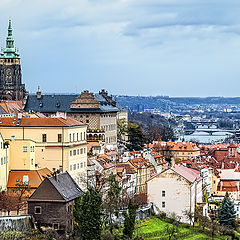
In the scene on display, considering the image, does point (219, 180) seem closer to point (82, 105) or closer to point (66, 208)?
point (82, 105)

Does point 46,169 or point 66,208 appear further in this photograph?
point 46,169

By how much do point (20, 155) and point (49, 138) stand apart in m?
5.37

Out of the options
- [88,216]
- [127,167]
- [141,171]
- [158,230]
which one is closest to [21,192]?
[88,216]

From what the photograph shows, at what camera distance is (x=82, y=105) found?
120562 millimetres

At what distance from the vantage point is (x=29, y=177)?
66.2 m

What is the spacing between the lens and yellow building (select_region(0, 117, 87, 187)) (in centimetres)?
7200

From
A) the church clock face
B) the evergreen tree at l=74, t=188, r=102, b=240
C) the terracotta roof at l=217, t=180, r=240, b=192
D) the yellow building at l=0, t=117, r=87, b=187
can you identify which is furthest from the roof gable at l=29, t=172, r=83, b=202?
the church clock face

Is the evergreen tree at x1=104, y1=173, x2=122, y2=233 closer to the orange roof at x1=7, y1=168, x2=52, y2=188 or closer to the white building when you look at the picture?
the orange roof at x1=7, y1=168, x2=52, y2=188

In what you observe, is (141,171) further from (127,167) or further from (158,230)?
(158,230)

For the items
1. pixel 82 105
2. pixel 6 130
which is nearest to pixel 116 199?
pixel 6 130

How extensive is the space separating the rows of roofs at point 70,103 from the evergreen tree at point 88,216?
199 feet

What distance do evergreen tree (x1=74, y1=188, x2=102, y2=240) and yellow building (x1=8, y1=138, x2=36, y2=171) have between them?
32.7ft

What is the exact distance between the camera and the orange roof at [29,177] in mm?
65375

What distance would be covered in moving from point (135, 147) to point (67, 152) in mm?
54177
